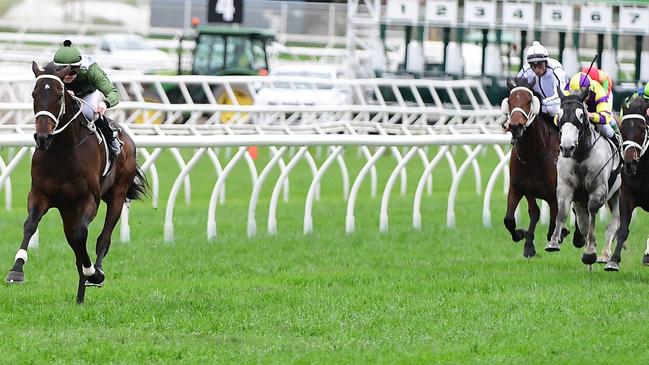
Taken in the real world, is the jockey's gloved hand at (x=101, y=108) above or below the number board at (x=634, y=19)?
below

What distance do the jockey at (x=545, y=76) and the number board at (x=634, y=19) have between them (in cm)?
1301

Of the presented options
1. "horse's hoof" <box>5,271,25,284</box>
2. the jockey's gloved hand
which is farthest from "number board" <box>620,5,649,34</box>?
"horse's hoof" <box>5,271,25,284</box>

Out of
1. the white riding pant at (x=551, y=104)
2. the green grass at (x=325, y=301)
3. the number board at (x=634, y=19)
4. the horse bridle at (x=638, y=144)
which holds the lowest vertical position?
the green grass at (x=325, y=301)

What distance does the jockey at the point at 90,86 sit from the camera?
27.1 ft

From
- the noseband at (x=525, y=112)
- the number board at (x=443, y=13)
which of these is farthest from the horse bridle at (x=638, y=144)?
the number board at (x=443, y=13)

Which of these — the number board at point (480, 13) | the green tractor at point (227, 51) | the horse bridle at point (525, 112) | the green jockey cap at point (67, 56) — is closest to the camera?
the green jockey cap at point (67, 56)

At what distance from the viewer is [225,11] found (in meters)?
26.9

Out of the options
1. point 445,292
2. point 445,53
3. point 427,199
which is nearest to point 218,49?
point 445,53

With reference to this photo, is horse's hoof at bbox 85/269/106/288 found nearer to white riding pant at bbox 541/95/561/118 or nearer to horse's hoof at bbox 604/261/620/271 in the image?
horse's hoof at bbox 604/261/620/271

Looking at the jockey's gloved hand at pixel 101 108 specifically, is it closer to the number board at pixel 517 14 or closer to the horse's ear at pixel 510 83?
the horse's ear at pixel 510 83

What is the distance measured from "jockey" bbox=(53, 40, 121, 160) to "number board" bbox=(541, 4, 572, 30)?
15.6 m

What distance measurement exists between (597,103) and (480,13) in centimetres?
1389

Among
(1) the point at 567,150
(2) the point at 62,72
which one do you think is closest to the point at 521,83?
(1) the point at 567,150

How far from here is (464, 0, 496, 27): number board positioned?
78.3ft
